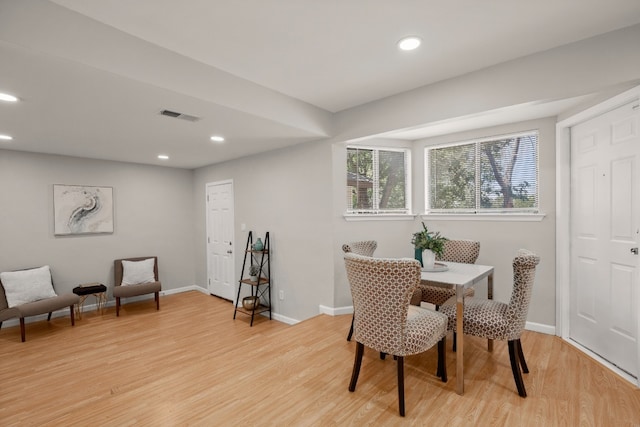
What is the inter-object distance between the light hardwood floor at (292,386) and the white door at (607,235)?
0.31 m

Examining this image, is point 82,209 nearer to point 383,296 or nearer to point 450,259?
point 383,296

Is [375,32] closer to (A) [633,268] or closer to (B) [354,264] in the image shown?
(B) [354,264]

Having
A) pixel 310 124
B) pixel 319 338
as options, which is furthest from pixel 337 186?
pixel 319 338

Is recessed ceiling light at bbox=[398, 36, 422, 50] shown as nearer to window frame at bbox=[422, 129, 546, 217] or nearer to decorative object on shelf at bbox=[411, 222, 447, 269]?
decorative object on shelf at bbox=[411, 222, 447, 269]

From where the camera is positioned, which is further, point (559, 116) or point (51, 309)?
point (51, 309)

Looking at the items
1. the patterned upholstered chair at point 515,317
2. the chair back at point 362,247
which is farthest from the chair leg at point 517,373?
the chair back at point 362,247

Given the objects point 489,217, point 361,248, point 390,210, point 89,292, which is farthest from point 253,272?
point 489,217

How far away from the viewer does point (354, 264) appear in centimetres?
203

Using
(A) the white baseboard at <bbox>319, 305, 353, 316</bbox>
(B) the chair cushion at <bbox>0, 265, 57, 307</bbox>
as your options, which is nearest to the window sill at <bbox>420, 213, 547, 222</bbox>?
(A) the white baseboard at <bbox>319, 305, 353, 316</bbox>

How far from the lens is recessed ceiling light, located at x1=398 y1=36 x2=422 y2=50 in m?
2.16

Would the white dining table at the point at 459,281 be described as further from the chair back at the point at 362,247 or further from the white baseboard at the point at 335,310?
the white baseboard at the point at 335,310

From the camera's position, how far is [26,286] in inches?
158

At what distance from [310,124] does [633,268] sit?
3.17m

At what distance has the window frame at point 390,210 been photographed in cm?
391
